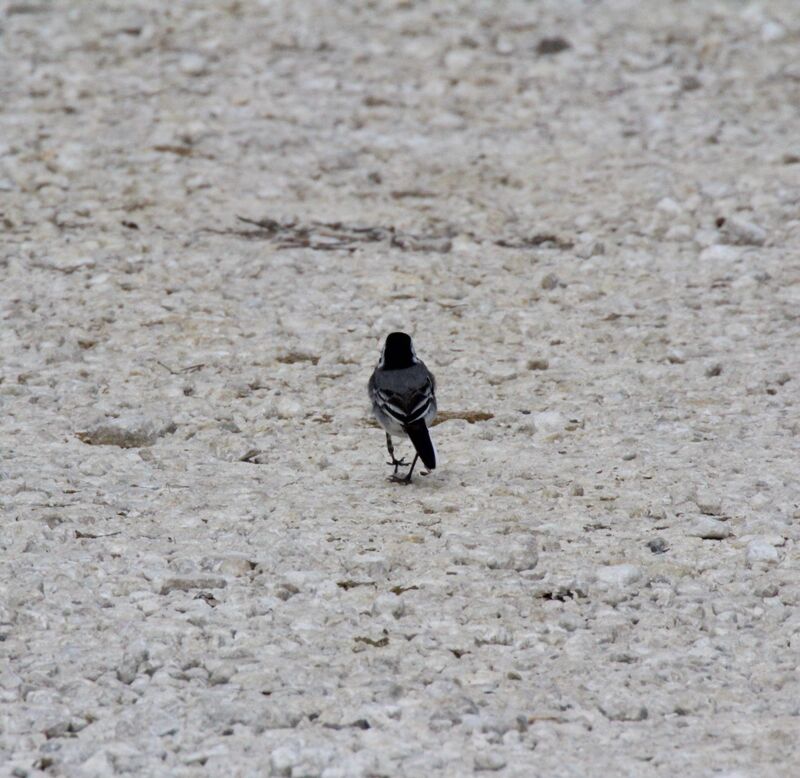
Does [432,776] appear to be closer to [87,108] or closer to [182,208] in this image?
[182,208]

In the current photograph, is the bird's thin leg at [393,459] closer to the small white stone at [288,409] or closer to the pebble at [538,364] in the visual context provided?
the small white stone at [288,409]

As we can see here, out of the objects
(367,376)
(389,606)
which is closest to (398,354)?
(367,376)

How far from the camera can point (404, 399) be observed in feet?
23.6

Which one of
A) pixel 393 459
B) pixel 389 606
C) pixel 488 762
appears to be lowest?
pixel 393 459

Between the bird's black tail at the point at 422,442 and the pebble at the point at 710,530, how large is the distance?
4.13 feet

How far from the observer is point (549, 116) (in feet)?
43.3

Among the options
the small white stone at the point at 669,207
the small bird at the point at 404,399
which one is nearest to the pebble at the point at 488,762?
the small bird at the point at 404,399

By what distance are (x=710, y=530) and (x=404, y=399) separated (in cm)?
163

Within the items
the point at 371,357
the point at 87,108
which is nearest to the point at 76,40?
the point at 87,108

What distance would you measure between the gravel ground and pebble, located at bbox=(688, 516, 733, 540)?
0.10 feet

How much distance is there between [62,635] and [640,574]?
237cm

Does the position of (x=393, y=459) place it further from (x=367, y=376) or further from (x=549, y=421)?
(x=367, y=376)

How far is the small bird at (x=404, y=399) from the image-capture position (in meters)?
7.12

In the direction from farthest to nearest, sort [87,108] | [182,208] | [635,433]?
[87,108], [182,208], [635,433]
